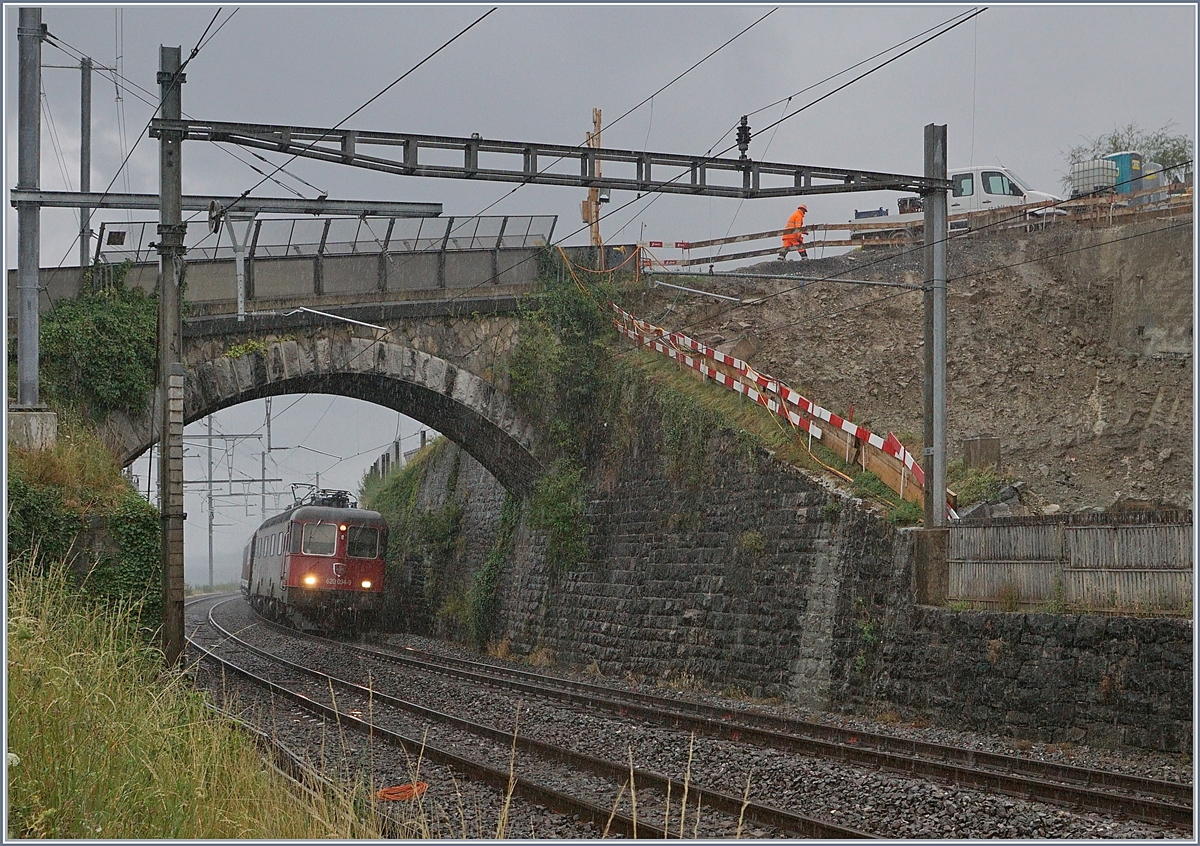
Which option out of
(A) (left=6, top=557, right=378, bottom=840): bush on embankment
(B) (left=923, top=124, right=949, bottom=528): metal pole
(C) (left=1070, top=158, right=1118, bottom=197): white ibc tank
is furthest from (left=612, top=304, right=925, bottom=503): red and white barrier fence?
(C) (left=1070, top=158, right=1118, bottom=197): white ibc tank

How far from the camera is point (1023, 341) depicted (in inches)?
971

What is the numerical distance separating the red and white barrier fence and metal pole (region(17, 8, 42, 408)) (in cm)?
1067

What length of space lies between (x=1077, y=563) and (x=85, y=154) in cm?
1792

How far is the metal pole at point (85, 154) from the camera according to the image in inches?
Result: 803

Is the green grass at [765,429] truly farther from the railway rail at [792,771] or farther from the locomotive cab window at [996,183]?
the locomotive cab window at [996,183]

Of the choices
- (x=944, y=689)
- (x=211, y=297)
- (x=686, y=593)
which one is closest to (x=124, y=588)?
(x=211, y=297)

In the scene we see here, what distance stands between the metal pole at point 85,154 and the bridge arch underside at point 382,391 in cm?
288

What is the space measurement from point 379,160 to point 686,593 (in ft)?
28.3

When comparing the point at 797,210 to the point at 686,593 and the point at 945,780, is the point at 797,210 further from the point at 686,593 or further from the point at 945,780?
the point at 945,780

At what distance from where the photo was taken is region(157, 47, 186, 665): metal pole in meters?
13.7

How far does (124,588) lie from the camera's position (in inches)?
647

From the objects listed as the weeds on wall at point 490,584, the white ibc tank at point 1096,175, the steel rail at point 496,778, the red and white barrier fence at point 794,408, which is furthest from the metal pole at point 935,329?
the white ibc tank at point 1096,175

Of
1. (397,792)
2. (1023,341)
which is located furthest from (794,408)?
(397,792)

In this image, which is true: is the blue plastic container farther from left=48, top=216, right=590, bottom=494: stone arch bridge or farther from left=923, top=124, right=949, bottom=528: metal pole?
left=923, top=124, right=949, bottom=528: metal pole
